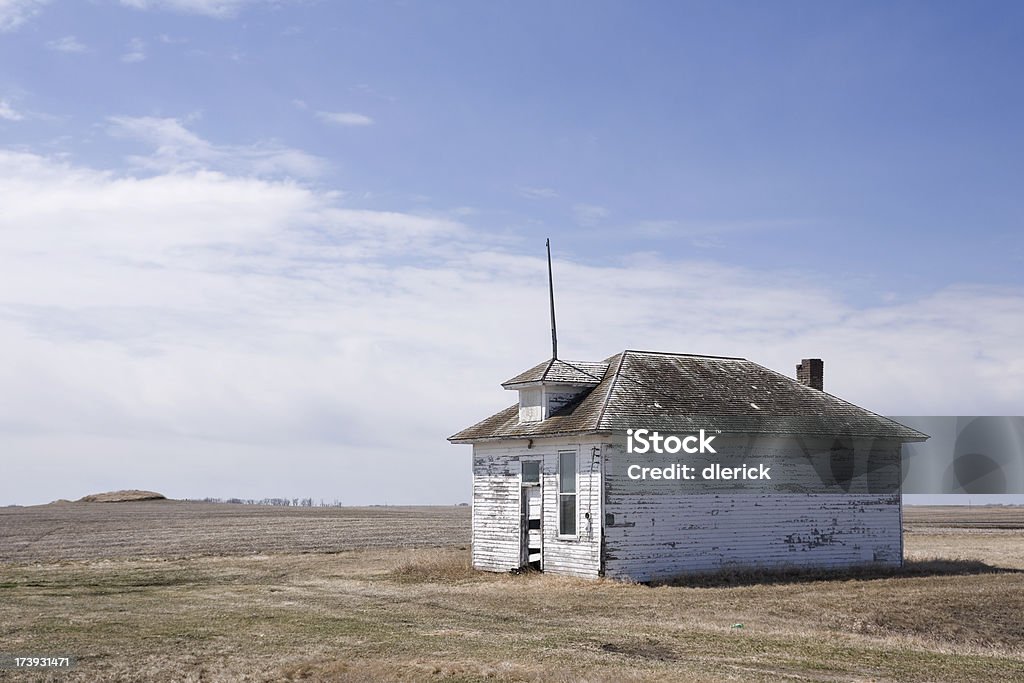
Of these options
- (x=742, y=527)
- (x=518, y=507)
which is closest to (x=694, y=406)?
(x=742, y=527)

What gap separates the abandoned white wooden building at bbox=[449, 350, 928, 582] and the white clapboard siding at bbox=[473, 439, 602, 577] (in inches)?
1.7

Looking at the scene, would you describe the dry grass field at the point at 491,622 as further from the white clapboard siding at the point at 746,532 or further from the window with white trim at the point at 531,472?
the window with white trim at the point at 531,472

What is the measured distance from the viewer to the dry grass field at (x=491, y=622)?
45.2 ft

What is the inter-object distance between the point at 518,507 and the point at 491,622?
10.3 metres

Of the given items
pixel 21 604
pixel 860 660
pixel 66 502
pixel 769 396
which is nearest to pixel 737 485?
pixel 769 396

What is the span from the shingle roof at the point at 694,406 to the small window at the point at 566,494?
895mm

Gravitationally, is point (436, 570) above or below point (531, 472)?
below

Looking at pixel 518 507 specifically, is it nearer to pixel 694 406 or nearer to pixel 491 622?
pixel 694 406

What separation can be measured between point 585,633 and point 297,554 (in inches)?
1004

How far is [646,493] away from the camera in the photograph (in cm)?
2664

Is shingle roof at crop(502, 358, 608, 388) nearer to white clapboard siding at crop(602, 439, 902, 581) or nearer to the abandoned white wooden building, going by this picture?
the abandoned white wooden building

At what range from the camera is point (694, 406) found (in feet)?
94.3

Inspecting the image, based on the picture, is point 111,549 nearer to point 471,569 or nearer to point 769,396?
point 471,569

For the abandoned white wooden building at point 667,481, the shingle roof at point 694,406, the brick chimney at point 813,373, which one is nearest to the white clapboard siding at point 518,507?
the abandoned white wooden building at point 667,481
